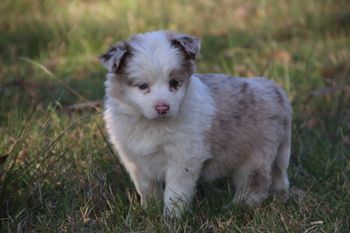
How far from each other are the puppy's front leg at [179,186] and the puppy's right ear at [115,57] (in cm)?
63

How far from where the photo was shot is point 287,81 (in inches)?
239

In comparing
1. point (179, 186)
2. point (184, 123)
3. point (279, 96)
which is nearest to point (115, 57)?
point (184, 123)

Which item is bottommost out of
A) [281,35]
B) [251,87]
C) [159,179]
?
[281,35]

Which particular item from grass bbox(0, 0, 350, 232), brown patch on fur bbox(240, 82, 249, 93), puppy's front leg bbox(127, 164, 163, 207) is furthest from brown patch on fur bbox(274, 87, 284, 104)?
puppy's front leg bbox(127, 164, 163, 207)

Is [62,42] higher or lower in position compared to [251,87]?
lower

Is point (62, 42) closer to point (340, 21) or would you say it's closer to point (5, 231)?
point (340, 21)

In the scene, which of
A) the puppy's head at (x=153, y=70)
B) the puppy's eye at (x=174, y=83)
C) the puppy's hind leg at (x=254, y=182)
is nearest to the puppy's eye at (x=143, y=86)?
the puppy's head at (x=153, y=70)

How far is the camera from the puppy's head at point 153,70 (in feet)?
12.1

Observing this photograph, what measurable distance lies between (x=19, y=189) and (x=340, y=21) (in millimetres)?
Result: 5309

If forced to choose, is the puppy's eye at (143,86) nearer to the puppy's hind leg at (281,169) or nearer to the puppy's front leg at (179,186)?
the puppy's front leg at (179,186)

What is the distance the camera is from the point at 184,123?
390 cm

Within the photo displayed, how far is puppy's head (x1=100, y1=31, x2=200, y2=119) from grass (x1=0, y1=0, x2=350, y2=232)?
1.57 ft

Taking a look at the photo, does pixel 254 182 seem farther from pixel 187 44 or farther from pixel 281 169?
pixel 187 44

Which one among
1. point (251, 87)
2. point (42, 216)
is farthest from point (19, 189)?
point (251, 87)
